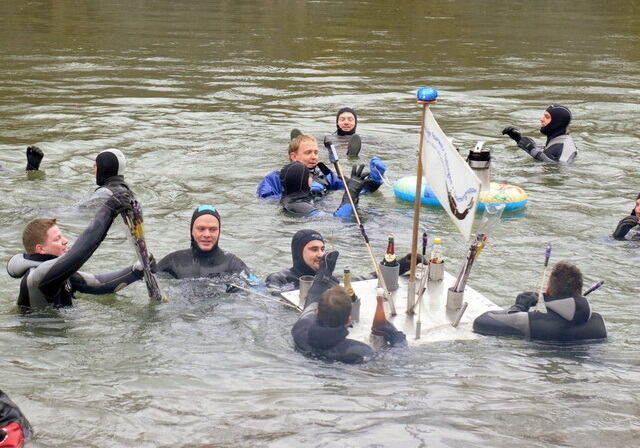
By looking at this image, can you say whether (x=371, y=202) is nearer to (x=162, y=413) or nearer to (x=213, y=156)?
(x=213, y=156)

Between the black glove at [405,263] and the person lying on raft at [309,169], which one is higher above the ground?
the person lying on raft at [309,169]

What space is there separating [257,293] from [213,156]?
655 centimetres

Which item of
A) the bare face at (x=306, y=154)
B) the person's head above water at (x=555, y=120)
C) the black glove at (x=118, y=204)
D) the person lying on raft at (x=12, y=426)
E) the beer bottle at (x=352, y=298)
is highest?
the person's head above water at (x=555, y=120)

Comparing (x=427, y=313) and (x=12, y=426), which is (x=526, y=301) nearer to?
(x=427, y=313)

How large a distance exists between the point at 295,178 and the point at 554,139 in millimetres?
4463

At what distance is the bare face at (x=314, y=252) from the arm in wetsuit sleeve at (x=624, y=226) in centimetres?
379

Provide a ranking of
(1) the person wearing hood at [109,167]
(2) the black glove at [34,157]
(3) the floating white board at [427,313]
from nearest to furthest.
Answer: (3) the floating white board at [427,313] < (1) the person wearing hood at [109,167] < (2) the black glove at [34,157]

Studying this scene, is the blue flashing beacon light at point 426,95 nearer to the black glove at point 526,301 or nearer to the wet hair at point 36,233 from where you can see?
the black glove at point 526,301

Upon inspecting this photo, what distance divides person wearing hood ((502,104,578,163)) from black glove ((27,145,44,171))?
634 cm

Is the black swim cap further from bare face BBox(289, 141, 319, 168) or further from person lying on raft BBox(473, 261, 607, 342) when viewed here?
person lying on raft BBox(473, 261, 607, 342)

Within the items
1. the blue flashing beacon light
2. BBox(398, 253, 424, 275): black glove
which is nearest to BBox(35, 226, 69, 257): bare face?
BBox(398, 253, 424, 275): black glove

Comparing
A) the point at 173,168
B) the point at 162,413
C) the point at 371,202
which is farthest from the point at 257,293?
the point at 173,168

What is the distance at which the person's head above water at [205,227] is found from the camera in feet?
29.9

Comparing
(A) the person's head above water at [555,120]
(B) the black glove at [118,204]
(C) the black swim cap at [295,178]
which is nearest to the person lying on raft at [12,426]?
(B) the black glove at [118,204]
